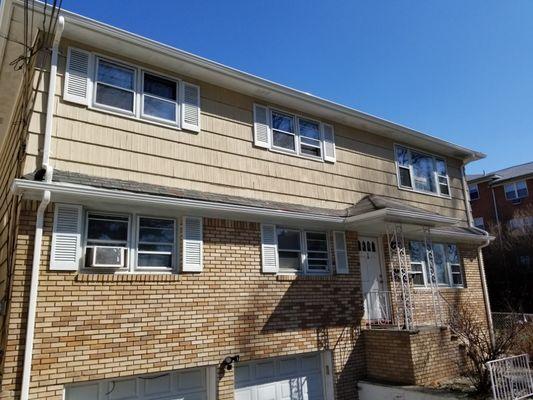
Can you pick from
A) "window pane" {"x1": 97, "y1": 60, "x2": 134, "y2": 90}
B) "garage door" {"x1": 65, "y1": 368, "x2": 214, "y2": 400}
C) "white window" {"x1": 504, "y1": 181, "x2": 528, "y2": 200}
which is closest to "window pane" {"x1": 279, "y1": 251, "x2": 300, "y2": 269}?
"garage door" {"x1": 65, "y1": 368, "x2": 214, "y2": 400}

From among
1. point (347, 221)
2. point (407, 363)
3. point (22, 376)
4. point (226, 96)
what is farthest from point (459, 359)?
point (22, 376)

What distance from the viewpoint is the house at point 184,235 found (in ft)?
21.0

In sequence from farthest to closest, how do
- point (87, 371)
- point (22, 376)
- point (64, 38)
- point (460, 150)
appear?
point (460, 150) → point (64, 38) → point (87, 371) → point (22, 376)

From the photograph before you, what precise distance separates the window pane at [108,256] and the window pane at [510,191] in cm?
3245

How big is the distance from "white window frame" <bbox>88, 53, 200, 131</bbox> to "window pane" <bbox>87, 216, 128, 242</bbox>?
6.21 feet

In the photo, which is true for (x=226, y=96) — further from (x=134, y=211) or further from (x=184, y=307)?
(x=184, y=307)

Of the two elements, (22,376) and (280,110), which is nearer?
(22,376)

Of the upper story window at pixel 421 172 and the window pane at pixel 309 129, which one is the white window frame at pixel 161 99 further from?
the upper story window at pixel 421 172

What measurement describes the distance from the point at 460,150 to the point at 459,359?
702 centimetres

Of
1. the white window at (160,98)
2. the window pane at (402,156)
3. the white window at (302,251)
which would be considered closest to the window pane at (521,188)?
the window pane at (402,156)

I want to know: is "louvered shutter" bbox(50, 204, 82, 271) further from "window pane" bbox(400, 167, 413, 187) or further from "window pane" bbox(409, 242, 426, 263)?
"window pane" bbox(400, 167, 413, 187)

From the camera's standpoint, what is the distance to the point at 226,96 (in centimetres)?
927

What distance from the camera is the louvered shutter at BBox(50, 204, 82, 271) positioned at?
252 inches

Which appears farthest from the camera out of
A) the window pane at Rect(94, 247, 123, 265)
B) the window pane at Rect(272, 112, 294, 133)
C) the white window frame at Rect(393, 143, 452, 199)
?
the white window frame at Rect(393, 143, 452, 199)
